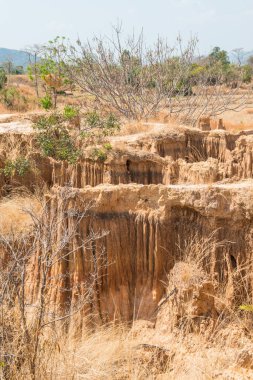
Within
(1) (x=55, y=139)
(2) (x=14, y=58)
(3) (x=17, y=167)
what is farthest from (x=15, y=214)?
(2) (x=14, y=58)

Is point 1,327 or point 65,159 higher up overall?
point 65,159

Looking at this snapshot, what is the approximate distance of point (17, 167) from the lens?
8523mm

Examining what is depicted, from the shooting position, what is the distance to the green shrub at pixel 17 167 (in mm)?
8508

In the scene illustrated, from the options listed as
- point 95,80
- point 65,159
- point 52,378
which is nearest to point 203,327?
point 52,378

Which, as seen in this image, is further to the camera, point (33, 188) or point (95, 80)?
point (95, 80)

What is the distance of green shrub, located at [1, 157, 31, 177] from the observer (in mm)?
8508

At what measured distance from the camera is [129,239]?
5277 mm

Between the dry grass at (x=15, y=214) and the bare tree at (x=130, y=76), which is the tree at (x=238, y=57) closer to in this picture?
the bare tree at (x=130, y=76)

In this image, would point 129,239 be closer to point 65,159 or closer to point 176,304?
point 176,304

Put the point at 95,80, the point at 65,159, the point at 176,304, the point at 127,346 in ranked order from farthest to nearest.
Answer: the point at 95,80
the point at 65,159
the point at 176,304
the point at 127,346

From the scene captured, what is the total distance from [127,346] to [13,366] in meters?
1.73

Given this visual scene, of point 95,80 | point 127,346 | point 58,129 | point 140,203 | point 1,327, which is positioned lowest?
point 127,346

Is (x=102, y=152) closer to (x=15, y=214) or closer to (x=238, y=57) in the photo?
(x=15, y=214)

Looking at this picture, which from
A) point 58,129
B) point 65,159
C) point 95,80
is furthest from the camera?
point 95,80
